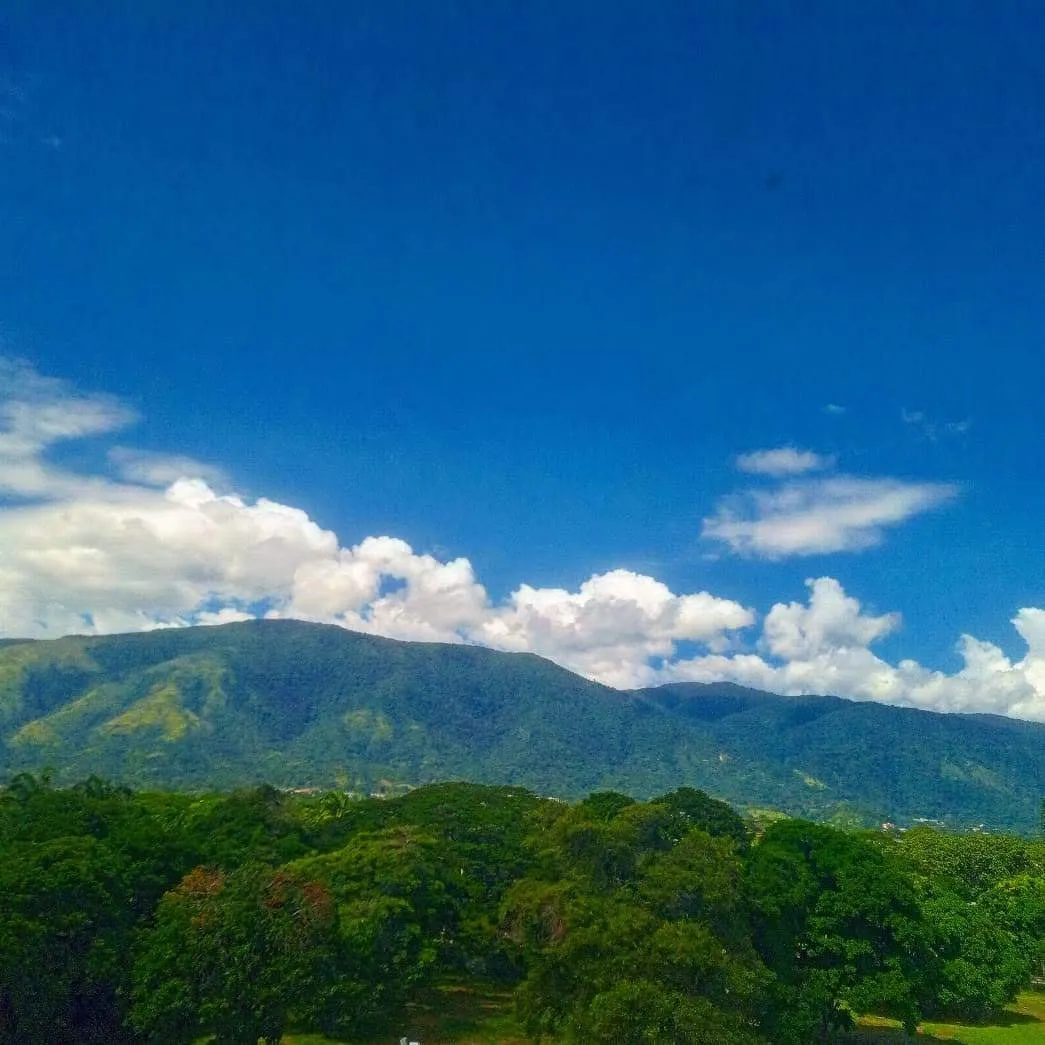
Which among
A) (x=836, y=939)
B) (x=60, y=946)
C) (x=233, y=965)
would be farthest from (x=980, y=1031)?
(x=60, y=946)

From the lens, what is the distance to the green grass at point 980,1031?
135 ft

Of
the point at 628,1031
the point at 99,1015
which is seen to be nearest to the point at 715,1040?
the point at 628,1031

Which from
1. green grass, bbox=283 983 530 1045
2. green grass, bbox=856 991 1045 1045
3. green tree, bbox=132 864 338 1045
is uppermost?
green tree, bbox=132 864 338 1045

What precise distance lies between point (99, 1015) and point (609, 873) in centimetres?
2046

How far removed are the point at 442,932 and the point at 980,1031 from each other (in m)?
Result: 31.2

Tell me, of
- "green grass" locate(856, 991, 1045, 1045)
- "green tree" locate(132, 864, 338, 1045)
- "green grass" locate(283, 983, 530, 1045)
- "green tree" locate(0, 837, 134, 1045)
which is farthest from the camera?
"green grass" locate(856, 991, 1045, 1045)

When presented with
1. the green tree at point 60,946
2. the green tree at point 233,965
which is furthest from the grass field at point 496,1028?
the green tree at point 60,946

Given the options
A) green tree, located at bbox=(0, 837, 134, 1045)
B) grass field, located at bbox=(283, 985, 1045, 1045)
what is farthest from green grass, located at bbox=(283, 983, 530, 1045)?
green tree, located at bbox=(0, 837, 134, 1045)

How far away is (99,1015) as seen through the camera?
1174 inches

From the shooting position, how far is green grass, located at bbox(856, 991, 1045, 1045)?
41297mm

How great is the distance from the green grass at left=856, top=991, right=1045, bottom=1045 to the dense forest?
5.59 ft

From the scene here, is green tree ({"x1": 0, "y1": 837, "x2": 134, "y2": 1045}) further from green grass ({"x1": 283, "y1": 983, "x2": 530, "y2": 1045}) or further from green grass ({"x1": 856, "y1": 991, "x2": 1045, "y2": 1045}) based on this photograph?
green grass ({"x1": 856, "y1": 991, "x2": 1045, "y2": 1045})

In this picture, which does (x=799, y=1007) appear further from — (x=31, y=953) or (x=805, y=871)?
(x=31, y=953)

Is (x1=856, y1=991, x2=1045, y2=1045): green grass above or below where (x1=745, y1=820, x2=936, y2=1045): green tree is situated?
below
